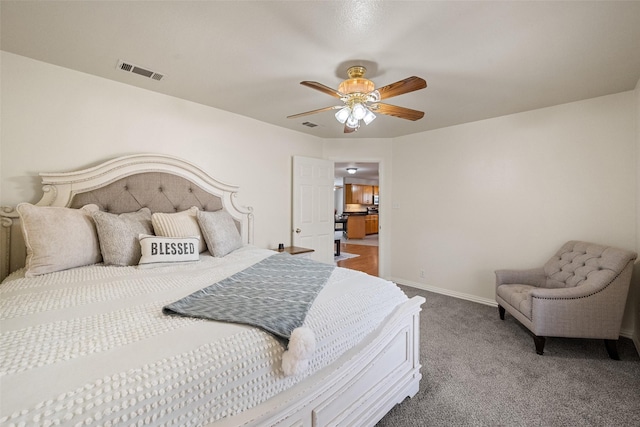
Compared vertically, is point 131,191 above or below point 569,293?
above

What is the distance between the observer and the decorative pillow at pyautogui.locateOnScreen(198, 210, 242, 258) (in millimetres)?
2396

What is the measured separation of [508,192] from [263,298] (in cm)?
335

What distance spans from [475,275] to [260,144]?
3.33 m

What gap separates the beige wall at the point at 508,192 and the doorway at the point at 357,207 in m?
3.34

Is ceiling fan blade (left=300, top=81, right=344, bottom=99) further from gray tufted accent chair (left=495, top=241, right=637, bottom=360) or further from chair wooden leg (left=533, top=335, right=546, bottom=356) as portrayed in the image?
chair wooden leg (left=533, top=335, right=546, bottom=356)

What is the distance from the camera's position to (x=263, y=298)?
4.37 feet

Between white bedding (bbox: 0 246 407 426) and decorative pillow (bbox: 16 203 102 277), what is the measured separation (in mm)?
256

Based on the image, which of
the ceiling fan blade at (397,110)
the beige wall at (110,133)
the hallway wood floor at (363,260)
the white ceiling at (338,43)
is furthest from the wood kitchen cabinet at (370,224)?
the ceiling fan blade at (397,110)

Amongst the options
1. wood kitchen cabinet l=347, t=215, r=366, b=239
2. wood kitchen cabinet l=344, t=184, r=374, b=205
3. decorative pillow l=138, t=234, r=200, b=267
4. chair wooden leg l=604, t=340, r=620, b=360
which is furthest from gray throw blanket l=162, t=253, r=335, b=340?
wood kitchen cabinet l=344, t=184, r=374, b=205

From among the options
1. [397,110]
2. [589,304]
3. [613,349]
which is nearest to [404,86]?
[397,110]

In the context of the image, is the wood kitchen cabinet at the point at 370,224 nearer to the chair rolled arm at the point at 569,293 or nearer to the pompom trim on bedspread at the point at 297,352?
the chair rolled arm at the point at 569,293

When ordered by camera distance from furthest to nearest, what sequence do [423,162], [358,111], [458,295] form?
1. [423,162]
2. [458,295]
3. [358,111]

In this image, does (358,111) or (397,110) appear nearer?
(358,111)

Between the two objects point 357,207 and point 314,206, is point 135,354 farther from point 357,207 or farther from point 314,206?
point 357,207
